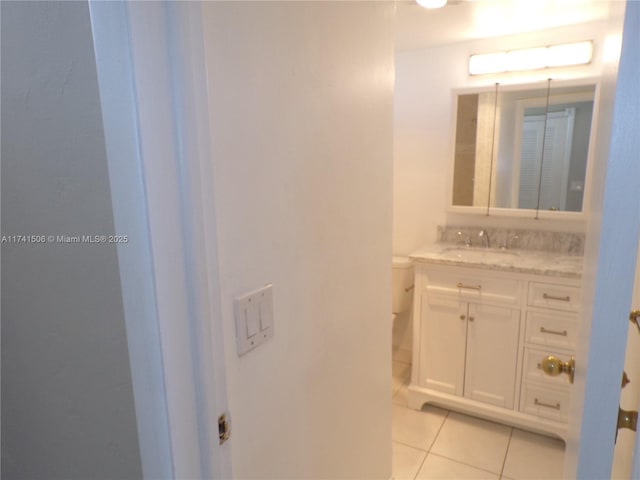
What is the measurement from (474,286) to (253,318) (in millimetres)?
1587

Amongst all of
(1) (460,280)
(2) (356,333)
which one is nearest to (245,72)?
(2) (356,333)

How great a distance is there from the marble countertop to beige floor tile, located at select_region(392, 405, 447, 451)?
917mm

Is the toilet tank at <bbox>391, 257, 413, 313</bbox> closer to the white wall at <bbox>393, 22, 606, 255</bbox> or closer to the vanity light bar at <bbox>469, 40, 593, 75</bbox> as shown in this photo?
the white wall at <bbox>393, 22, 606, 255</bbox>

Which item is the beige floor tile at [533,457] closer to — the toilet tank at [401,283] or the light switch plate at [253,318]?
the toilet tank at [401,283]

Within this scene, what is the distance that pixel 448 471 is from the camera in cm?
189

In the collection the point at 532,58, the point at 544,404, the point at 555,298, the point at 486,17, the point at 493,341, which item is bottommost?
the point at 544,404

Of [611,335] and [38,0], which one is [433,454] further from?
[38,0]

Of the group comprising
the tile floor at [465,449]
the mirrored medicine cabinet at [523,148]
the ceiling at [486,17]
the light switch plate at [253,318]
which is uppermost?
Result: the ceiling at [486,17]

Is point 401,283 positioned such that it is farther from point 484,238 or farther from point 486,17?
point 486,17

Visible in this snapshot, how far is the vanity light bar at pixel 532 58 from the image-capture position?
6.85 feet

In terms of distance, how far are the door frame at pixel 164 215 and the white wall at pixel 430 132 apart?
2.14 metres

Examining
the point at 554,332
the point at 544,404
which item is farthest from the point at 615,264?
the point at 544,404

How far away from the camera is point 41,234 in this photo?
791 mm

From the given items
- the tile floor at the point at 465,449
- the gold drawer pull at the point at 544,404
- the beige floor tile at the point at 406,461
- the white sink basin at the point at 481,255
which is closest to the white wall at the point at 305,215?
the beige floor tile at the point at 406,461
